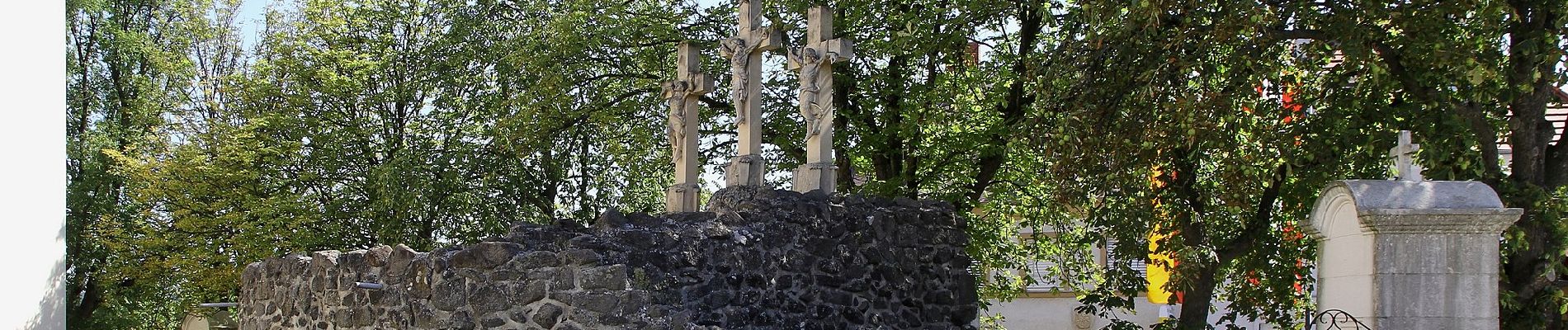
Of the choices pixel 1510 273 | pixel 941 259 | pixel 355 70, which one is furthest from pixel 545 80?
pixel 1510 273

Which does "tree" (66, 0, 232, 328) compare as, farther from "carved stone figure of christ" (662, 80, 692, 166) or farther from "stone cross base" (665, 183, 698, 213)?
"stone cross base" (665, 183, 698, 213)

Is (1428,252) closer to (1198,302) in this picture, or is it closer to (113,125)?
(1198,302)

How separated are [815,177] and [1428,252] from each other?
12.9 ft

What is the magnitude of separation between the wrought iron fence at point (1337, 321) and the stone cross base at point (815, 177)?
329 cm

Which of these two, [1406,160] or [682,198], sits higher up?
[1406,160]

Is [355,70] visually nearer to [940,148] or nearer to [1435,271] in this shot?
[940,148]

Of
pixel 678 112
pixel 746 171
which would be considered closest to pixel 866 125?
pixel 678 112

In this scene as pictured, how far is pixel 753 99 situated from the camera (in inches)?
432

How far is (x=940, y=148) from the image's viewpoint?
1600cm

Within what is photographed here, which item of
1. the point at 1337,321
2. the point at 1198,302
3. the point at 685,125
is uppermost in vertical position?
the point at 685,125

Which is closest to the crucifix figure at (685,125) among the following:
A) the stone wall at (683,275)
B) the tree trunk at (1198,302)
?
the stone wall at (683,275)

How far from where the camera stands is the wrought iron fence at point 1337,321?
7566 millimetres

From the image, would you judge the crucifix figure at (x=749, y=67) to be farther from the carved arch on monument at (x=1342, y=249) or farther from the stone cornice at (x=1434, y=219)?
the stone cornice at (x=1434, y=219)

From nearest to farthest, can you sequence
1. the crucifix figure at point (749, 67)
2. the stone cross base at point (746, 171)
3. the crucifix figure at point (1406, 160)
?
the crucifix figure at point (1406, 160), the stone cross base at point (746, 171), the crucifix figure at point (749, 67)
